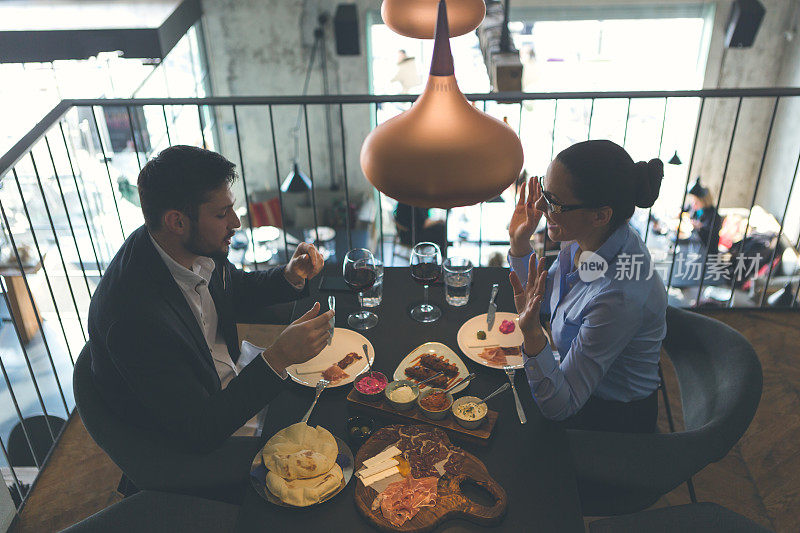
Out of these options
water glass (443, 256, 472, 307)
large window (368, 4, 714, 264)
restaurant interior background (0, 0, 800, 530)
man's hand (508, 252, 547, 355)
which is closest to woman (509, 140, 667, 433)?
man's hand (508, 252, 547, 355)

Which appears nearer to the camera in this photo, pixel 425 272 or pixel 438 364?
pixel 438 364

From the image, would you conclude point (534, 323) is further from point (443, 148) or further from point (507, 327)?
point (443, 148)

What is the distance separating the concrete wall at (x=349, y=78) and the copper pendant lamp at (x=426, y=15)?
7.87 metres

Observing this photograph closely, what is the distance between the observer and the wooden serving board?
141 centimetres

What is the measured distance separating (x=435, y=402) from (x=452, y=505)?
28 cm

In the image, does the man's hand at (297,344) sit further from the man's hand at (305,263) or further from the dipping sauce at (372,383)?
the man's hand at (305,263)

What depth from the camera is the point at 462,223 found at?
8227mm

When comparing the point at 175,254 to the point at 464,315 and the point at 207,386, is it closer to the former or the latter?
the point at 207,386

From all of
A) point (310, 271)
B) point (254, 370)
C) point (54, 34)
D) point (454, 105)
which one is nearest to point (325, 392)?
point (254, 370)

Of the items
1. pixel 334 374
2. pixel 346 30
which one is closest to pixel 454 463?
pixel 334 374

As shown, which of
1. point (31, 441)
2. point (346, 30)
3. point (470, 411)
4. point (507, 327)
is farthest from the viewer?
point (346, 30)

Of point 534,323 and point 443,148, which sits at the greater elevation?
point 443,148

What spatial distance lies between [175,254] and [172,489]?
0.61m

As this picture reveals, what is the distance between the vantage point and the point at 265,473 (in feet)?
4.44
